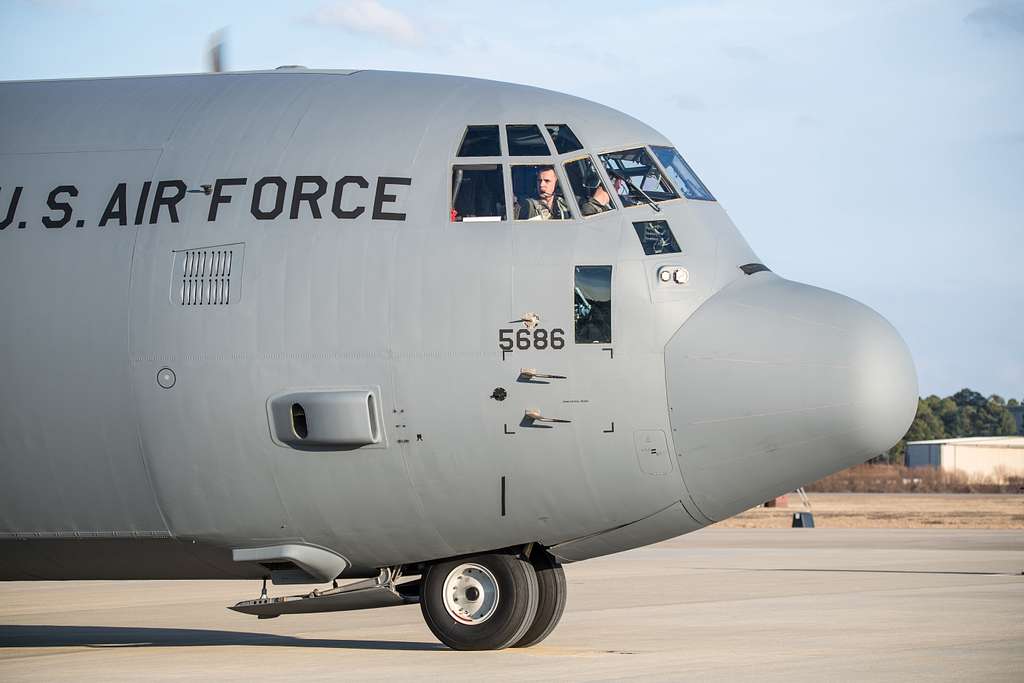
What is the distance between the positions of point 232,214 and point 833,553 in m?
25.4

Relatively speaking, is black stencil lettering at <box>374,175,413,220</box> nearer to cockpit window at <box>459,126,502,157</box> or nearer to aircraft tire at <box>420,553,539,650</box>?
cockpit window at <box>459,126,502,157</box>

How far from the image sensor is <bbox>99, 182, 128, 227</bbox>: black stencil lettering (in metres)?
15.3

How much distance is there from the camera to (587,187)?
1510 centimetres

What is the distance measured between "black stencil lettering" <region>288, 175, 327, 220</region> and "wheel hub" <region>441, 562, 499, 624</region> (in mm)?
3792

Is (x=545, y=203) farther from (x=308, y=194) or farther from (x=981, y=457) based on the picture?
(x=981, y=457)

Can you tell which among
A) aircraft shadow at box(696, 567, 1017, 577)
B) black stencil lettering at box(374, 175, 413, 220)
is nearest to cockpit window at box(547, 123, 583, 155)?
black stencil lettering at box(374, 175, 413, 220)

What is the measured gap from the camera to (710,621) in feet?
66.4

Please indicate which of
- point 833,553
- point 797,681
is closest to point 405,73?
point 797,681

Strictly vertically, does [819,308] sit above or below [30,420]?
above

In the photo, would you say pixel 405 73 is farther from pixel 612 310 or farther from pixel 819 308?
pixel 819 308

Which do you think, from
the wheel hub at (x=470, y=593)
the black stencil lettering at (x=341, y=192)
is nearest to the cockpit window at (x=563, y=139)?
the black stencil lettering at (x=341, y=192)

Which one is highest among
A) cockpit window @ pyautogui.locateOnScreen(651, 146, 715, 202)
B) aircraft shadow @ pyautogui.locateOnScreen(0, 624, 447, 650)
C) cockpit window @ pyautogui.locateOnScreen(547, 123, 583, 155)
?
cockpit window @ pyautogui.locateOnScreen(547, 123, 583, 155)

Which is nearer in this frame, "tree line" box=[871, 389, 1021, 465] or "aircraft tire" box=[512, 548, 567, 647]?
"aircraft tire" box=[512, 548, 567, 647]

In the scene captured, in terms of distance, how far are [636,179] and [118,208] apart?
16.4 ft
